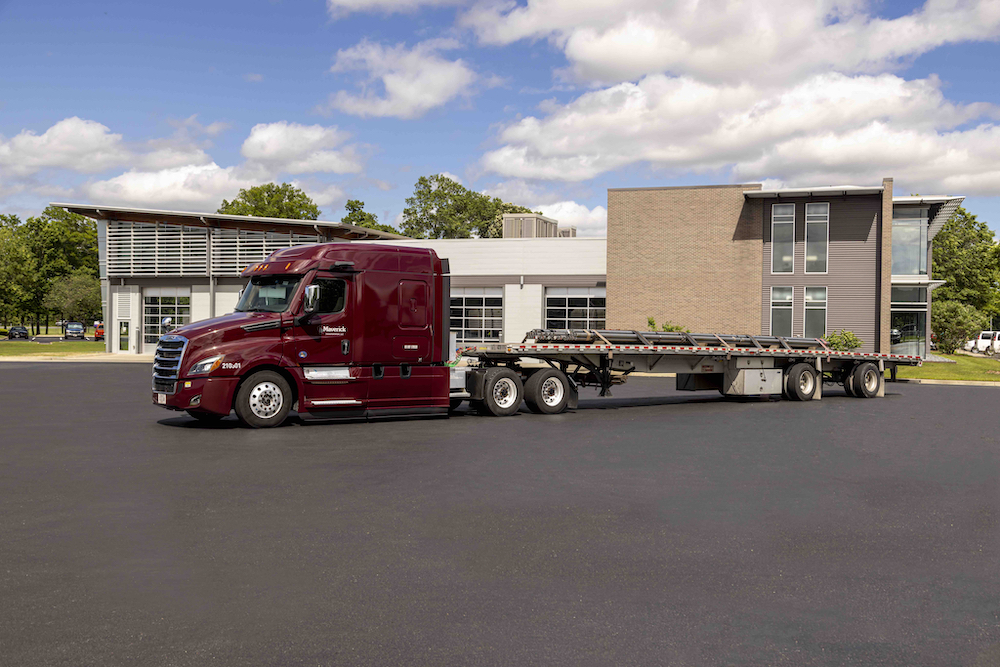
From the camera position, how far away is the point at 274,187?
3406 inches

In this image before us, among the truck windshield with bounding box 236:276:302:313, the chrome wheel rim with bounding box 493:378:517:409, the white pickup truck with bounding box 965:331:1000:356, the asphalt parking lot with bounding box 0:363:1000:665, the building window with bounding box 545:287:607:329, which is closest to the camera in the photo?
the asphalt parking lot with bounding box 0:363:1000:665

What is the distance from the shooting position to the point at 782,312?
136 ft

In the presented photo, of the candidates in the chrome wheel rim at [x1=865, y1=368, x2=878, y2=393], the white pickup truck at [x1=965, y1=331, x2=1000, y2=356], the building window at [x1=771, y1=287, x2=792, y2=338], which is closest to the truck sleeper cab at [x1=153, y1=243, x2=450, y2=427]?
the chrome wheel rim at [x1=865, y1=368, x2=878, y2=393]

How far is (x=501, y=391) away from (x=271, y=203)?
73.3 m

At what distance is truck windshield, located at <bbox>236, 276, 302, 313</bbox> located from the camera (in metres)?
15.1

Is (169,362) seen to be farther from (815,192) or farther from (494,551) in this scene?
(815,192)

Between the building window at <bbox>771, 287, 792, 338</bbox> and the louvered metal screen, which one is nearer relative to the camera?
the building window at <bbox>771, 287, 792, 338</bbox>

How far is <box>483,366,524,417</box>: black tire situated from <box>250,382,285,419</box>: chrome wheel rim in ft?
13.5

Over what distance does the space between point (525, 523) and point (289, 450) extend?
5.38 meters

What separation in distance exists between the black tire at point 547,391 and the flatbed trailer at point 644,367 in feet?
0.07

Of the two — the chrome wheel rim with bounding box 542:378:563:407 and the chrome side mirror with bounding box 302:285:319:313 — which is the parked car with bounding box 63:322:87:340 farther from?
the chrome side mirror with bounding box 302:285:319:313

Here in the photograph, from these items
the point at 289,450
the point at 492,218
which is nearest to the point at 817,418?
the point at 289,450

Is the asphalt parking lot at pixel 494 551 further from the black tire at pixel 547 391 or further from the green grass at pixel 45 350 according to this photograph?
the green grass at pixel 45 350

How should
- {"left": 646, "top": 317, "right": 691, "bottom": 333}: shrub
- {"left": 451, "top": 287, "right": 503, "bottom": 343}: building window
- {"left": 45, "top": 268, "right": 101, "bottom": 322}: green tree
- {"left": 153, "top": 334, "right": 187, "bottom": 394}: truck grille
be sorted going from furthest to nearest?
{"left": 45, "top": 268, "right": 101, "bottom": 322}: green tree < {"left": 451, "top": 287, "right": 503, "bottom": 343}: building window < {"left": 646, "top": 317, "right": 691, "bottom": 333}: shrub < {"left": 153, "top": 334, "right": 187, "bottom": 394}: truck grille
